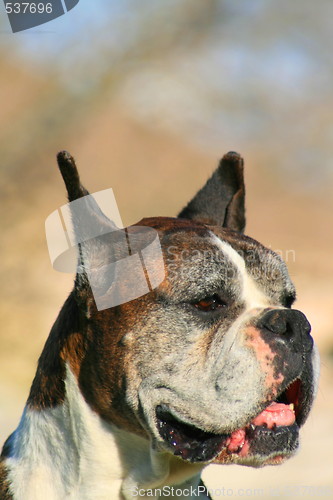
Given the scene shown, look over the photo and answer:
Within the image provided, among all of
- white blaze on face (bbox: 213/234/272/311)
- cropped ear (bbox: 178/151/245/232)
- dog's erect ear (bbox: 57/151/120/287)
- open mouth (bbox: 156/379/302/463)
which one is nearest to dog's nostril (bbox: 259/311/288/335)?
white blaze on face (bbox: 213/234/272/311)

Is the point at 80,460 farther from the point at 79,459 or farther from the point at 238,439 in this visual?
the point at 238,439

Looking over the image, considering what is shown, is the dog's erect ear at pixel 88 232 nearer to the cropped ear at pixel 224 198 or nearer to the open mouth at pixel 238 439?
the open mouth at pixel 238 439

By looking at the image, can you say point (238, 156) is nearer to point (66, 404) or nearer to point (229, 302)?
point (229, 302)

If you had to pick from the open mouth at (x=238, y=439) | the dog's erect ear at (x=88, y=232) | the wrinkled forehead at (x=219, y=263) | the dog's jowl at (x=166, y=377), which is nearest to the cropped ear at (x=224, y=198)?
the wrinkled forehead at (x=219, y=263)

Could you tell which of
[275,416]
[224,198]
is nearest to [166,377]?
[275,416]

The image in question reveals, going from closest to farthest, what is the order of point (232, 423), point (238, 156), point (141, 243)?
1. point (232, 423)
2. point (141, 243)
3. point (238, 156)

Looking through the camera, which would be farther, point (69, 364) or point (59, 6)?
point (59, 6)

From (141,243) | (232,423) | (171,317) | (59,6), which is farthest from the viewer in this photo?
(59,6)

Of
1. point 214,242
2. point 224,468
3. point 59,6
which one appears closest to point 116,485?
point 214,242
